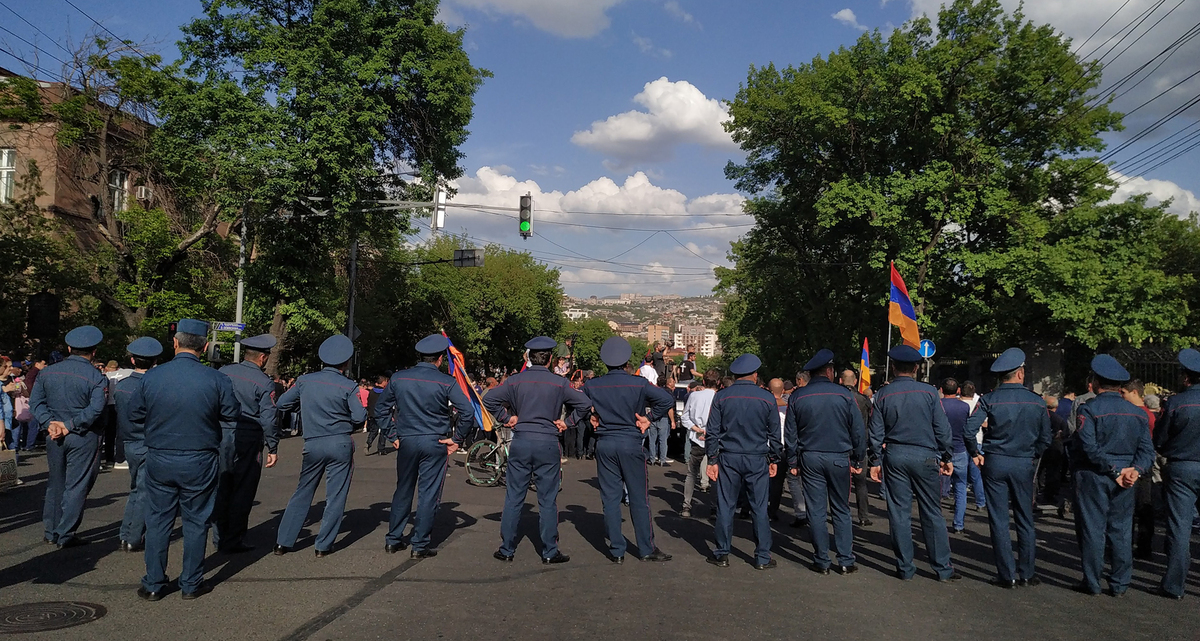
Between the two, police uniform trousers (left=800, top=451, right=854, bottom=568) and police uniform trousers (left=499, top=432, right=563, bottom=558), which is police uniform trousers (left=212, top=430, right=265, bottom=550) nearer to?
police uniform trousers (left=499, top=432, right=563, bottom=558)

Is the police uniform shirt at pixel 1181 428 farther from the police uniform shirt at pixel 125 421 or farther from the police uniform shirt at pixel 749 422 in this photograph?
the police uniform shirt at pixel 125 421

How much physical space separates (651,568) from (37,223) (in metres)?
24.4

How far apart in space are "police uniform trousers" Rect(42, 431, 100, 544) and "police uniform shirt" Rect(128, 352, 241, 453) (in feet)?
6.18

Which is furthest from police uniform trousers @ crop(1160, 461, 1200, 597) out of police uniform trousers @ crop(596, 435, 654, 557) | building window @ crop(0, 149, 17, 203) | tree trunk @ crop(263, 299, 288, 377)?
building window @ crop(0, 149, 17, 203)

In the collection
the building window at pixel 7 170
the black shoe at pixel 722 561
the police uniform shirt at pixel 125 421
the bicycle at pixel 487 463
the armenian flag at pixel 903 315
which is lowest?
the bicycle at pixel 487 463

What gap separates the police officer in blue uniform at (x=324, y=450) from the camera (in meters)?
7.71

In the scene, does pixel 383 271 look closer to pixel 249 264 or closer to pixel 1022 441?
pixel 249 264

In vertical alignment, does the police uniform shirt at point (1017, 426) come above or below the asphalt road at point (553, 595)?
above

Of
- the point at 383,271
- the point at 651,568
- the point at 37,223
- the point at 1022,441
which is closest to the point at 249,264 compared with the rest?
the point at 37,223

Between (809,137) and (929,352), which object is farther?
(809,137)

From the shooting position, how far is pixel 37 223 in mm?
24625

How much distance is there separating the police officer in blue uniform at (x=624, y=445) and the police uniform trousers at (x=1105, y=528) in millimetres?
Result: 3623

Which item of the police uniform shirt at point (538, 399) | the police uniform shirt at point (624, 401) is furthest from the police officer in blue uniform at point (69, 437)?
the police uniform shirt at point (624, 401)

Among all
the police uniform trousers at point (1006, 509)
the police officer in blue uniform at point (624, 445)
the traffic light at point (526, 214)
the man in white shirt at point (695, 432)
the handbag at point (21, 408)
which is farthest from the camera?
the traffic light at point (526, 214)
